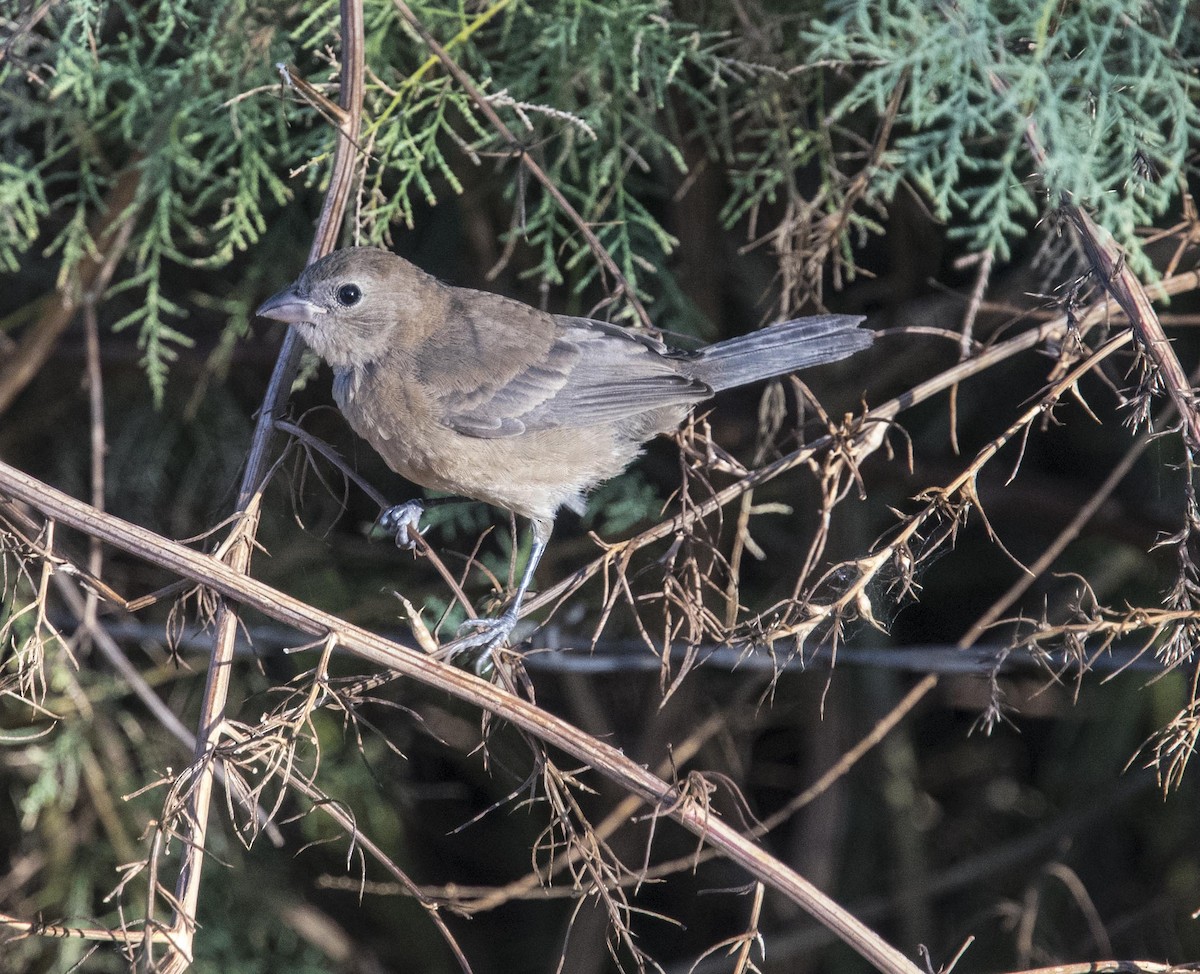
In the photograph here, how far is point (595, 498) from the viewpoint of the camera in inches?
154

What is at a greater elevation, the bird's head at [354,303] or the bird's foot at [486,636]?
the bird's head at [354,303]

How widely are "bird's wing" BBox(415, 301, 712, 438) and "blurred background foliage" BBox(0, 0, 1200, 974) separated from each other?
0.17m

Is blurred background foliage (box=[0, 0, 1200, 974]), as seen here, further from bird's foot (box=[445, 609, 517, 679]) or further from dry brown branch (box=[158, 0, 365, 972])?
bird's foot (box=[445, 609, 517, 679])

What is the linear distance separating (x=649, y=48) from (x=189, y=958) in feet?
8.38

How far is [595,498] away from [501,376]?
666 millimetres

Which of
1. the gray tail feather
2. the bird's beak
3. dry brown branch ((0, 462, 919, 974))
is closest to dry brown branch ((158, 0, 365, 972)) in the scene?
dry brown branch ((0, 462, 919, 974))

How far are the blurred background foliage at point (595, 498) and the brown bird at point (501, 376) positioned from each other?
0.61 feet

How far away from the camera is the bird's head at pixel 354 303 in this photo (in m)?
3.11

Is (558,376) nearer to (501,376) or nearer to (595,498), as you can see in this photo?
(501,376)

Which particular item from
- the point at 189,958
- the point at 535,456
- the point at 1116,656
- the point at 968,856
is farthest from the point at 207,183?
the point at 968,856

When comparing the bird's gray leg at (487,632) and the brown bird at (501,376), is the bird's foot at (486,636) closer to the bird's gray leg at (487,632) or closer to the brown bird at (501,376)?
the bird's gray leg at (487,632)

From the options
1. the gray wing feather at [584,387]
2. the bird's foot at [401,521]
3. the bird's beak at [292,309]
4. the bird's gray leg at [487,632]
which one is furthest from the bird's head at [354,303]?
the bird's gray leg at [487,632]

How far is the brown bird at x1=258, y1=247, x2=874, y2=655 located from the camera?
3.21 metres

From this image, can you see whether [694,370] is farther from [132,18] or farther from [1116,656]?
[132,18]
